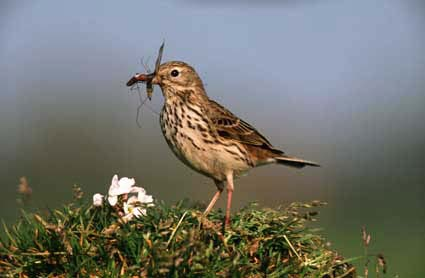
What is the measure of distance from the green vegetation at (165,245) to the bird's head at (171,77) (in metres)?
2.73

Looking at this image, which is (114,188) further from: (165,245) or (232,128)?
(232,128)

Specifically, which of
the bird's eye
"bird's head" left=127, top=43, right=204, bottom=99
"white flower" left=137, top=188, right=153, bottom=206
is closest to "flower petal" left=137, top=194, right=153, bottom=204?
"white flower" left=137, top=188, right=153, bottom=206

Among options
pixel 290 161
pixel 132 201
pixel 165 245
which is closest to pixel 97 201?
pixel 132 201

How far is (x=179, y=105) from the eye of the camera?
7.91 metres

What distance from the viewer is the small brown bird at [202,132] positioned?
7.64 meters

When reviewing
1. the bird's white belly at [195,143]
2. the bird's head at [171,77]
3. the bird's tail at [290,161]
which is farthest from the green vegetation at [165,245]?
the bird's tail at [290,161]

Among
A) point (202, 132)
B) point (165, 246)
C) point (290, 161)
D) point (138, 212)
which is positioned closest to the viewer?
point (165, 246)

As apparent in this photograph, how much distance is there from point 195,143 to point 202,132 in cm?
18

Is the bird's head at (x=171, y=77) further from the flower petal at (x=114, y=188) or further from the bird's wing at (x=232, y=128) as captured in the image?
the flower petal at (x=114, y=188)

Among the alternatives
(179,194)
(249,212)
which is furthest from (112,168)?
(249,212)

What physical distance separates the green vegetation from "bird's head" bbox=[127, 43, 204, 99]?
2.73 meters

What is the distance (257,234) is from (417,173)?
1579cm

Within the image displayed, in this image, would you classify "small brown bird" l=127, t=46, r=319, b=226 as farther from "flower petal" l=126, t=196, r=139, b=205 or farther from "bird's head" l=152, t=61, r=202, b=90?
"flower petal" l=126, t=196, r=139, b=205

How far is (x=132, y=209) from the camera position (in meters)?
5.32
